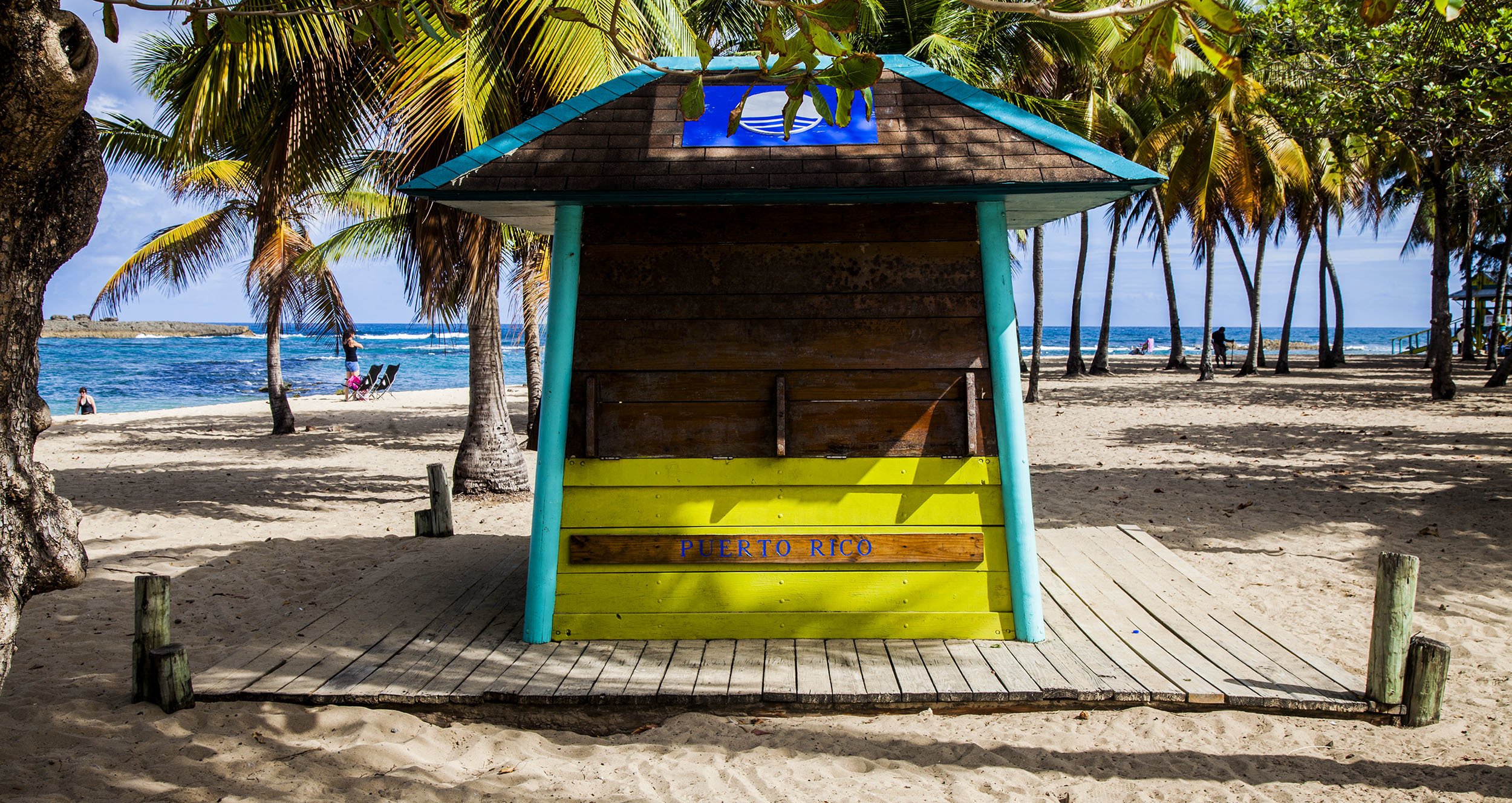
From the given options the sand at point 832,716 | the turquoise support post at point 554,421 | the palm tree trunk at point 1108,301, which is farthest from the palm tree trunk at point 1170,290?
→ the turquoise support post at point 554,421

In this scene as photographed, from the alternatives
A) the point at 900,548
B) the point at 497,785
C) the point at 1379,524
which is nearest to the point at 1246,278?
the point at 1379,524

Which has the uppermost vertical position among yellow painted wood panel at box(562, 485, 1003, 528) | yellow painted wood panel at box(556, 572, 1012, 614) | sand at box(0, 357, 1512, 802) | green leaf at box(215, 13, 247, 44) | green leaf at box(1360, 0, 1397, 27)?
green leaf at box(215, 13, 247, 44)

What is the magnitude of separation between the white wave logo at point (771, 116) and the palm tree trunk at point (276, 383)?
1386 centimetres

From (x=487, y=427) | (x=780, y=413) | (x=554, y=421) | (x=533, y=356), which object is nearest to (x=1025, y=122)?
(x=780, y=413)

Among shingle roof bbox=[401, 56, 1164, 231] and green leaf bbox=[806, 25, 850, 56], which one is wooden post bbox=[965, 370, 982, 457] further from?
green leaf bbox=[806, 25, 850, 56]

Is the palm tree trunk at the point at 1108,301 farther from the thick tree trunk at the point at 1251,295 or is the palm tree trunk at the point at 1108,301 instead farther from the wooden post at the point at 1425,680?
the wooden post at the point at 1425,680

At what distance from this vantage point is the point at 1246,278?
29.8 meters

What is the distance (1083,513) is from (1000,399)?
5068mm

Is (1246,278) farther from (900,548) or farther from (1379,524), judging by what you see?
(900,548)

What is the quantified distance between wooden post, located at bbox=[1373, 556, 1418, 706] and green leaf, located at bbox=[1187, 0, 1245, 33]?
9.70 feet

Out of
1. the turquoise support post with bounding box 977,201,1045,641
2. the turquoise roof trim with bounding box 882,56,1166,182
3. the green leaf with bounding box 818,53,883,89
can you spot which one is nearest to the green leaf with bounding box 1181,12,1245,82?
the green leaf with bounding box 818,53,883,89

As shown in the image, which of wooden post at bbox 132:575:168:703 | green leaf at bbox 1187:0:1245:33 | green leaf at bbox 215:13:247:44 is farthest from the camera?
wooden post at bbox 132:575:168:703

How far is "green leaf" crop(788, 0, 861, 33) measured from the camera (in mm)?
2328

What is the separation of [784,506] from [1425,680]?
118 inches
